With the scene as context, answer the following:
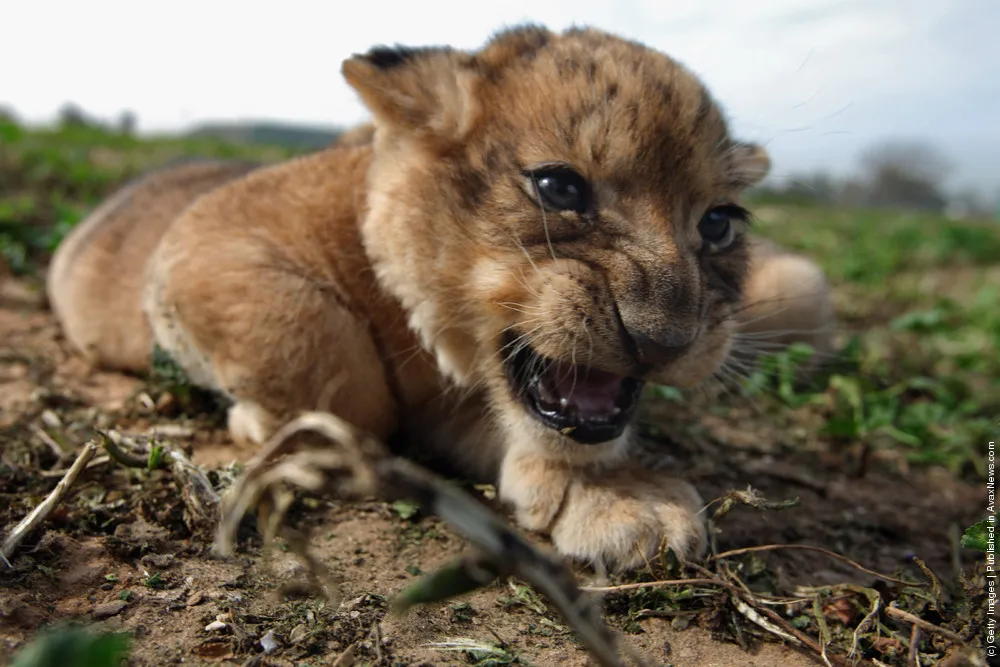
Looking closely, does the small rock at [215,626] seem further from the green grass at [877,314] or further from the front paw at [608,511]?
the green grass at [877,314]

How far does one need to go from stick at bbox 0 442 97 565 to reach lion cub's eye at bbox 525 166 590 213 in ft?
5.03

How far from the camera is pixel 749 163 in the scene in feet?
11.3

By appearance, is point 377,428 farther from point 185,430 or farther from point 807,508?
point 807,508

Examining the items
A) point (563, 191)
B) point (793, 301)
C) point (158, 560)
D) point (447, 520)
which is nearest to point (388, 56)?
point (563, 191)

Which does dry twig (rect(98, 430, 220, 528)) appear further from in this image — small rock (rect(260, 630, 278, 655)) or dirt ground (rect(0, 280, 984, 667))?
small rock (rect(260, 630, 278, 655))

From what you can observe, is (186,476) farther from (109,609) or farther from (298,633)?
(298,633)

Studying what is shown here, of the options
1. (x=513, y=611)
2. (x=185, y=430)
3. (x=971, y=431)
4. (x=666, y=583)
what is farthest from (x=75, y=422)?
(x=971, y=431)

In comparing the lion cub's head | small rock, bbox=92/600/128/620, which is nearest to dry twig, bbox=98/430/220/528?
small rock, bbox=92/600/128/620

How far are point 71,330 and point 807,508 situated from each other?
11.5ft

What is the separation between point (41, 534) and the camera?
221 centimetres

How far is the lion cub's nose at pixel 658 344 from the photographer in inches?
96.4

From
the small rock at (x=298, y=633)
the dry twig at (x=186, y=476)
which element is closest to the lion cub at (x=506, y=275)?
the dry twig at (x=186, y=476)

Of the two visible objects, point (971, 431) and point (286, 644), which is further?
point (971, 431)

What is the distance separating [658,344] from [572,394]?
0.50 metres
